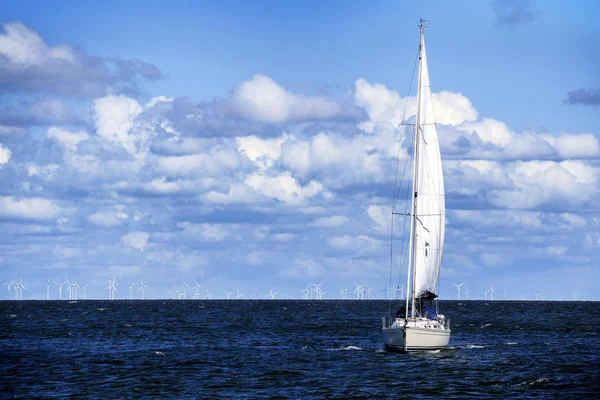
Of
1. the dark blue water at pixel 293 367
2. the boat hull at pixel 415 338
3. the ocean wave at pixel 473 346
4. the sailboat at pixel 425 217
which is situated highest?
the sailboat at pixel 425 217

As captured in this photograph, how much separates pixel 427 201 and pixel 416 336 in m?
12.9

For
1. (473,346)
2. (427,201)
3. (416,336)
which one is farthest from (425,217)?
(473,346)

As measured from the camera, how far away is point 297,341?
10988 centimetres

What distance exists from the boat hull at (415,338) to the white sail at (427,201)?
15.4 feet

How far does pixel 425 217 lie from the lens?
8319cm

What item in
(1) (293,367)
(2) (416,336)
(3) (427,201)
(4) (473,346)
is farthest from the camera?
(4) (473,346)

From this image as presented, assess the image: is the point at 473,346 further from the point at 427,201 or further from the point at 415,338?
the point at 427,201

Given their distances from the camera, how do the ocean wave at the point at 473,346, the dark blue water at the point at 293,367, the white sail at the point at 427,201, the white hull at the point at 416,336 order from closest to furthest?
the dark blue water at the point at 293,367, the white hull at the point at 416,336, the white sail at the point at 427,201, the ocean wave at the point at 473,346

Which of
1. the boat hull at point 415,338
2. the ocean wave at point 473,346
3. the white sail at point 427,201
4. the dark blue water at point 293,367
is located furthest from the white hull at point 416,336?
the ocean wave at point 473,346

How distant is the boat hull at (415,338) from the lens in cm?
7781

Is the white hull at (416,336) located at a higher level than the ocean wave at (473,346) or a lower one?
higher

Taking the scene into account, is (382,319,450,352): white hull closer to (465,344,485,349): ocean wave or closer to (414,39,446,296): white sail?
(414,39,446,296): white sail

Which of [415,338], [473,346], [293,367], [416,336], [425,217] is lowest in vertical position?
[293,367]

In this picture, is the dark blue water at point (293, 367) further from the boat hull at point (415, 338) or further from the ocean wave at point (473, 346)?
the boat hull at point (415, 338)
